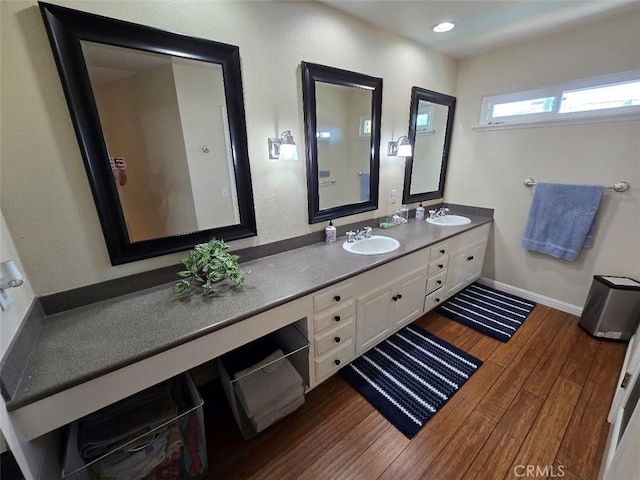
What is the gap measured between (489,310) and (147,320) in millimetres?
2749

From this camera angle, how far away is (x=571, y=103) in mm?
2105

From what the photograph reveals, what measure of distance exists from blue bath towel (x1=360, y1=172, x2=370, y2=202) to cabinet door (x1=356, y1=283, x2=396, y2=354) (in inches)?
31.1

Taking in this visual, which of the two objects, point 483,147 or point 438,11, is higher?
point 438,11

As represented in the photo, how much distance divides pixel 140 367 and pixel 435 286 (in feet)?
6.98

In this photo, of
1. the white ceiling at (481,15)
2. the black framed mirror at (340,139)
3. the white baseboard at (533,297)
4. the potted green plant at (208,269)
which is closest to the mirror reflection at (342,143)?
the black framed mirror at (340,139)

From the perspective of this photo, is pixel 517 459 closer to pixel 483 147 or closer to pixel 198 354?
pixel 198 354

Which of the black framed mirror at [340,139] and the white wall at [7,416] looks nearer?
the white wall at [7,416]

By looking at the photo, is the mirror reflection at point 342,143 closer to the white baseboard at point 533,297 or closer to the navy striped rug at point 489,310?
the navy striped rug at point 489,310

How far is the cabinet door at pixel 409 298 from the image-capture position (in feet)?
6.32

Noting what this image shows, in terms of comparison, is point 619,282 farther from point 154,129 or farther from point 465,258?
point 154,129

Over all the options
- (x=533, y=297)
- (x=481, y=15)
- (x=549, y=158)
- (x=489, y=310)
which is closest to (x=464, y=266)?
(x=489, y=310)

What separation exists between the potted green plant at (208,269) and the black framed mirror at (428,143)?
1.85 m

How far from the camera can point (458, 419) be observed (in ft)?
4.83

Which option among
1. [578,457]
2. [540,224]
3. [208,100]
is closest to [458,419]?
[578,457]
